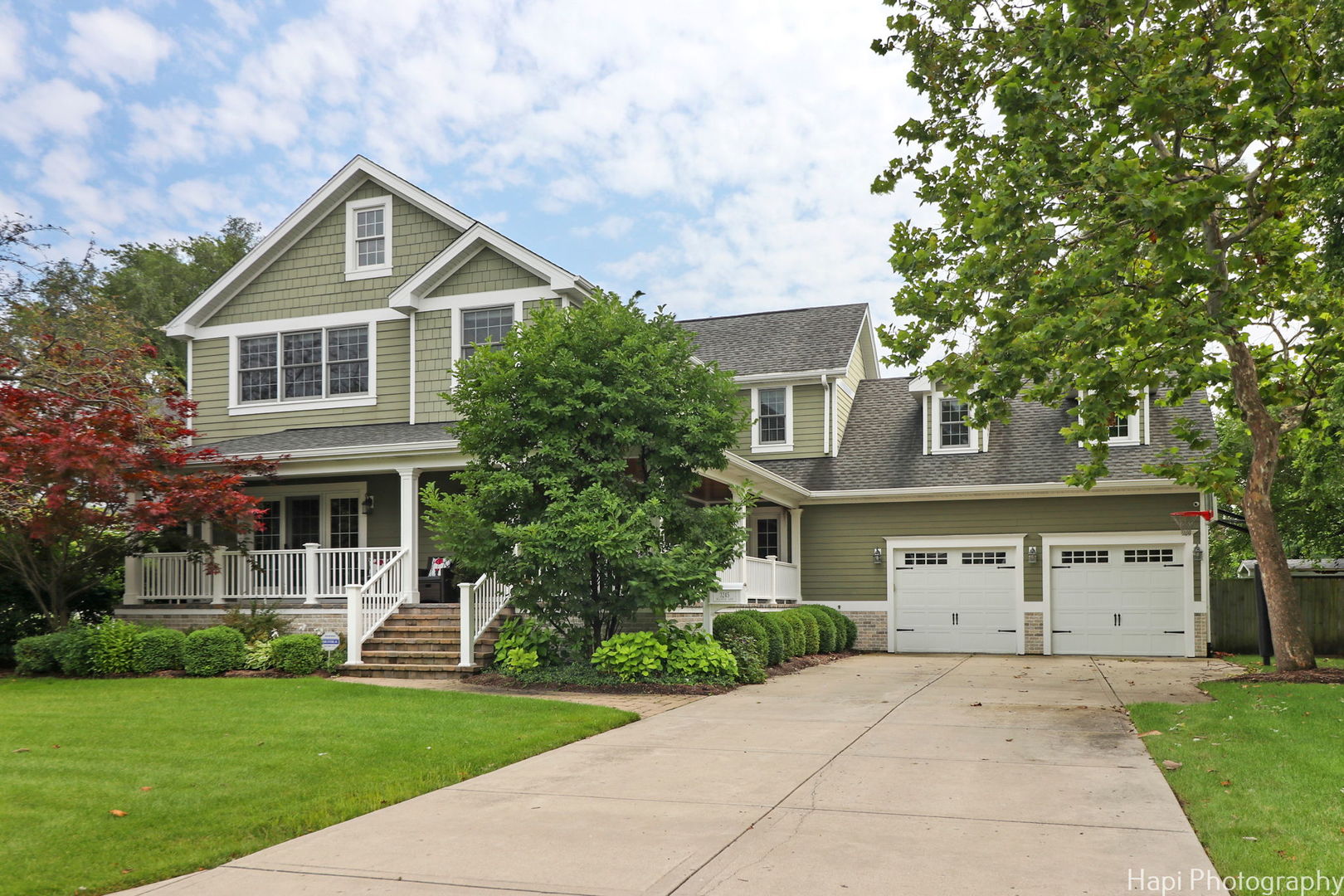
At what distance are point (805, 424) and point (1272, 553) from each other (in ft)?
36.2

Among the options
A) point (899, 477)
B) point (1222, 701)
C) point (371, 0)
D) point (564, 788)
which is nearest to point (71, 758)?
point (564, 788)

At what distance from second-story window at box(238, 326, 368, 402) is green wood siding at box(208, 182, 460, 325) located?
0.44 m

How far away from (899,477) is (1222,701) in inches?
426

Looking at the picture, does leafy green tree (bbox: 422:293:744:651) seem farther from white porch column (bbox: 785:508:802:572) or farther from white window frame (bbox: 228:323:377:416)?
white porch column (bbox: 785:508:802:572)

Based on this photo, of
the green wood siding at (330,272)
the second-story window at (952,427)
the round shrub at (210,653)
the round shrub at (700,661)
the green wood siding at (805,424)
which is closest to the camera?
the round shrub at (700,661)

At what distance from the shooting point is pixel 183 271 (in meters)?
37.1

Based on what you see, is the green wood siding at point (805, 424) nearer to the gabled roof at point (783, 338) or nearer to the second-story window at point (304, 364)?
the gabled roof at point (783, 338)

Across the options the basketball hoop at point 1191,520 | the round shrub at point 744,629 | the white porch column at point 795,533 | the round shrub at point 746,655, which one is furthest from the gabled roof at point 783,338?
the round shrub at point 746,655

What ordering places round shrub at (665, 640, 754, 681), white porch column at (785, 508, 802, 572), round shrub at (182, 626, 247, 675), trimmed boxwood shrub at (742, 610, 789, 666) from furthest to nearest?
1. white porch column at (785, 508, 802, 572)
2. trimmed boxwood shrub at (742, 610, 789, 666)
3. round shrub at (182, 626, 247, 675)
4. round shrub at (665, 640, 754, 681)

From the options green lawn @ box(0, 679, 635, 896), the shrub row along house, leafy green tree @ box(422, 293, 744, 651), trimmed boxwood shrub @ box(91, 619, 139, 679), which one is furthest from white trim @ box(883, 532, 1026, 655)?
trimmed boxwood shrub @ box(91, 619, 139, 679)

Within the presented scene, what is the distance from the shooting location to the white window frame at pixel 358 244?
19234 mm

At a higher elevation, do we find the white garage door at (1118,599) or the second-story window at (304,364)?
the second-story window at (304,364)

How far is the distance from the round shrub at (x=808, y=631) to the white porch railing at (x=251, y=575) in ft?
23.1

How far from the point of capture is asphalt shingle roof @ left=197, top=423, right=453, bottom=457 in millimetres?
17031
